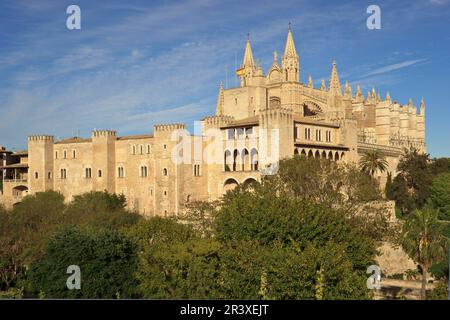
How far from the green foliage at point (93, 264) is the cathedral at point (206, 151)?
69.7 feet

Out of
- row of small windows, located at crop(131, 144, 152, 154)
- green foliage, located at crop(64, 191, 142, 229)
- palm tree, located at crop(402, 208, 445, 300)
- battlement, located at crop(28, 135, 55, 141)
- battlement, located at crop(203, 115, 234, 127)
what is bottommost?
palm tree, located at crop(402, 208, 445, 300)

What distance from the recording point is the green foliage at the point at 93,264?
28.7 m

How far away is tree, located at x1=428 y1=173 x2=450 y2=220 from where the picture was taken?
50844 mm

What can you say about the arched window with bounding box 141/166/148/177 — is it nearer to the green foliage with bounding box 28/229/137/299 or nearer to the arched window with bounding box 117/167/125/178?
the arched window with bounding box 117/167/125/178

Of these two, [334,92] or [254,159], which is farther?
[334,92]

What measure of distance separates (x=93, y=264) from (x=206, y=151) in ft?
90.4

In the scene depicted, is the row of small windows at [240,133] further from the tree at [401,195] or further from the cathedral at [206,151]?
the tree at [401,195]

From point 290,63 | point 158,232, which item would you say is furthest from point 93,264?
point 290,63

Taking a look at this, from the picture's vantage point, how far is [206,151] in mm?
55562

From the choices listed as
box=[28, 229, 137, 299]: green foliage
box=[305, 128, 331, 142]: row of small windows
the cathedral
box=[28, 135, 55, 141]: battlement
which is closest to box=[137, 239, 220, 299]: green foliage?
box=[28, 229, 137, 299]: green foliage

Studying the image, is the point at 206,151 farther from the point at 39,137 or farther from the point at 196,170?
the point at 39,137

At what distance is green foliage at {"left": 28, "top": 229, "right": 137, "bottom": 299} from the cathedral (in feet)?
69.7
